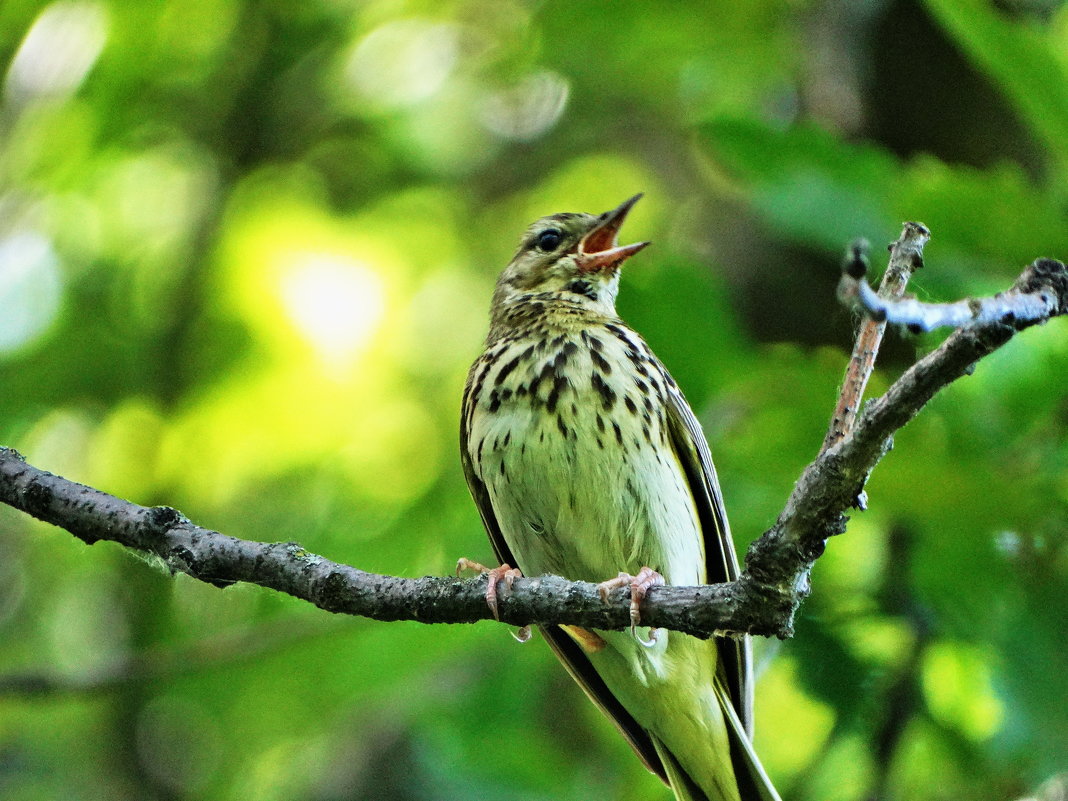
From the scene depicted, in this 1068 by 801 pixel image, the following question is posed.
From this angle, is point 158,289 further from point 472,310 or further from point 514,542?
point 514,542

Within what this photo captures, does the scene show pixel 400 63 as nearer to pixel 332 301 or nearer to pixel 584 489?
pixel 332 301

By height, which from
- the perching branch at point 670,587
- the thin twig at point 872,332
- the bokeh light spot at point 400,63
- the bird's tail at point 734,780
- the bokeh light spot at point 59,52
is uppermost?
the bokeh light spot at point 400,63

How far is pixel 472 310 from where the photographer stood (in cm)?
809

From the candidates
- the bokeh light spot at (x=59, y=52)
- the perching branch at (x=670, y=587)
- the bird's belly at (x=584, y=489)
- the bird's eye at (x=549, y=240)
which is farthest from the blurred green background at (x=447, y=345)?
the perching branch at (x=670, y=587)

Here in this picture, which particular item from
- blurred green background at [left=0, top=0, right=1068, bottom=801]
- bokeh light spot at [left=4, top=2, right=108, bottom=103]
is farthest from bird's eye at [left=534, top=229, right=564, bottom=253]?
bokeh light spot at [left=4, top=2, right=108, bottom=103]

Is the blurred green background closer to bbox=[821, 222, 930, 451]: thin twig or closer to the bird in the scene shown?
the bird

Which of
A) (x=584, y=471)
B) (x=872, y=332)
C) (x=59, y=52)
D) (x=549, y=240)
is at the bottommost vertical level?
(x=584, y=471)

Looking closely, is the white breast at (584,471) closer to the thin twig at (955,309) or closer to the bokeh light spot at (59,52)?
the bokeh light spot at (59,52)

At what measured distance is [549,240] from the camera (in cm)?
569

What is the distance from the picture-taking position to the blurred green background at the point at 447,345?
4.25 meters

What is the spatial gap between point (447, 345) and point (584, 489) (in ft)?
11.8

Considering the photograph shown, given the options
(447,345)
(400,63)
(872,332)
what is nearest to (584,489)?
(872,332)

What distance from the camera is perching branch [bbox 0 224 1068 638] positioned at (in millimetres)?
2312

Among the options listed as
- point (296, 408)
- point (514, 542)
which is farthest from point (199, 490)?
point (514, 542)
